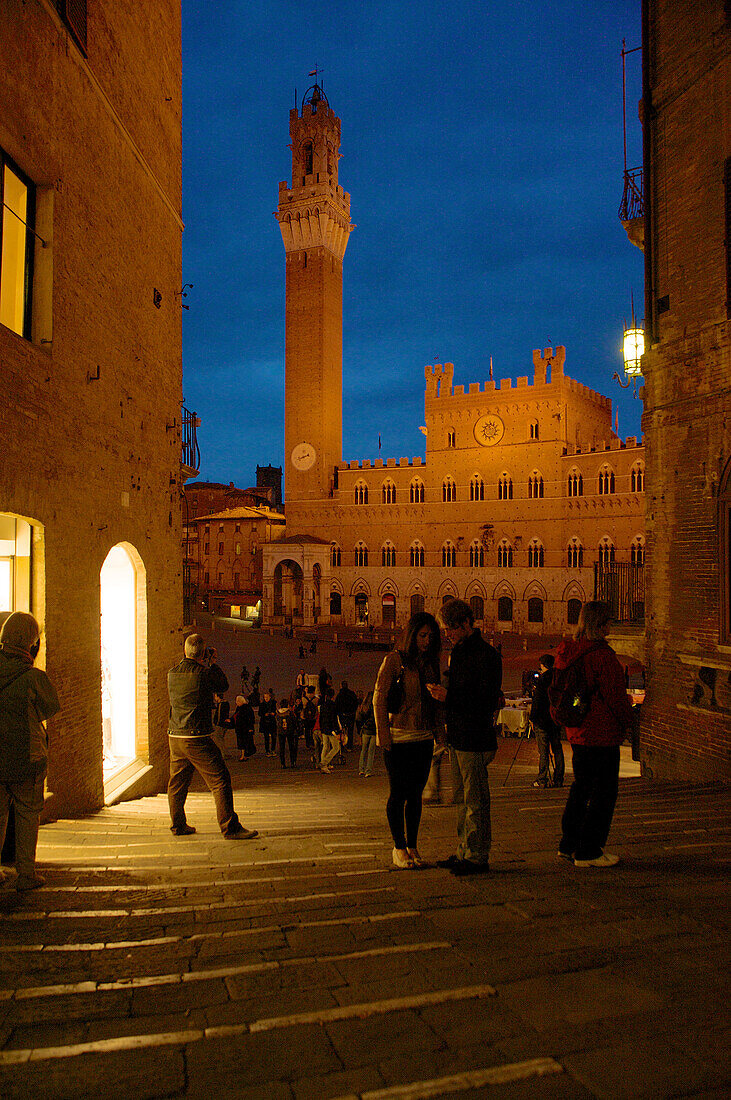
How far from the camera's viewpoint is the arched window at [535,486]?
40.2 metres

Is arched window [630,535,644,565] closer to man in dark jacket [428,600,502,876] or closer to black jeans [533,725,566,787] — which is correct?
black jeans [533,725,566,787]

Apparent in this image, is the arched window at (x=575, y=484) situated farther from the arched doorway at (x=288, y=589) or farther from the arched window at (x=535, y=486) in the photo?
the arched doorway at (x=288, y=589)

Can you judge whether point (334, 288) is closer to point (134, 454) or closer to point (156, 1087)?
point (134, 454)

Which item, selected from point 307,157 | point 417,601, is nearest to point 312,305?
point 307,157

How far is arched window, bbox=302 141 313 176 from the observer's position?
46.1 meters

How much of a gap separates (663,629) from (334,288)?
42023mm


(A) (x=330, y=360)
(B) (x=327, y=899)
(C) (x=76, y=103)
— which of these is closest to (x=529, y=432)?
(A) (x=330, y=360)

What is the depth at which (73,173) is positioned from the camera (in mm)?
7039

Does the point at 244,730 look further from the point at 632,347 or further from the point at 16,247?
the point at 632,347

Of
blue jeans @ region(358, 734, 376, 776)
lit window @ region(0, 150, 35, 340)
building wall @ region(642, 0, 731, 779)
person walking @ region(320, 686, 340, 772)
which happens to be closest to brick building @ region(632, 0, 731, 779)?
building wall @ region(642, 0, 731, 779)

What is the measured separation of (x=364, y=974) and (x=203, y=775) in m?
2.71

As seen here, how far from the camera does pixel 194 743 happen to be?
524cm

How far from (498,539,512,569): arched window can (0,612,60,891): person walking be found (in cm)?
3807

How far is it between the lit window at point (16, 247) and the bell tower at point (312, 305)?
129 feet
